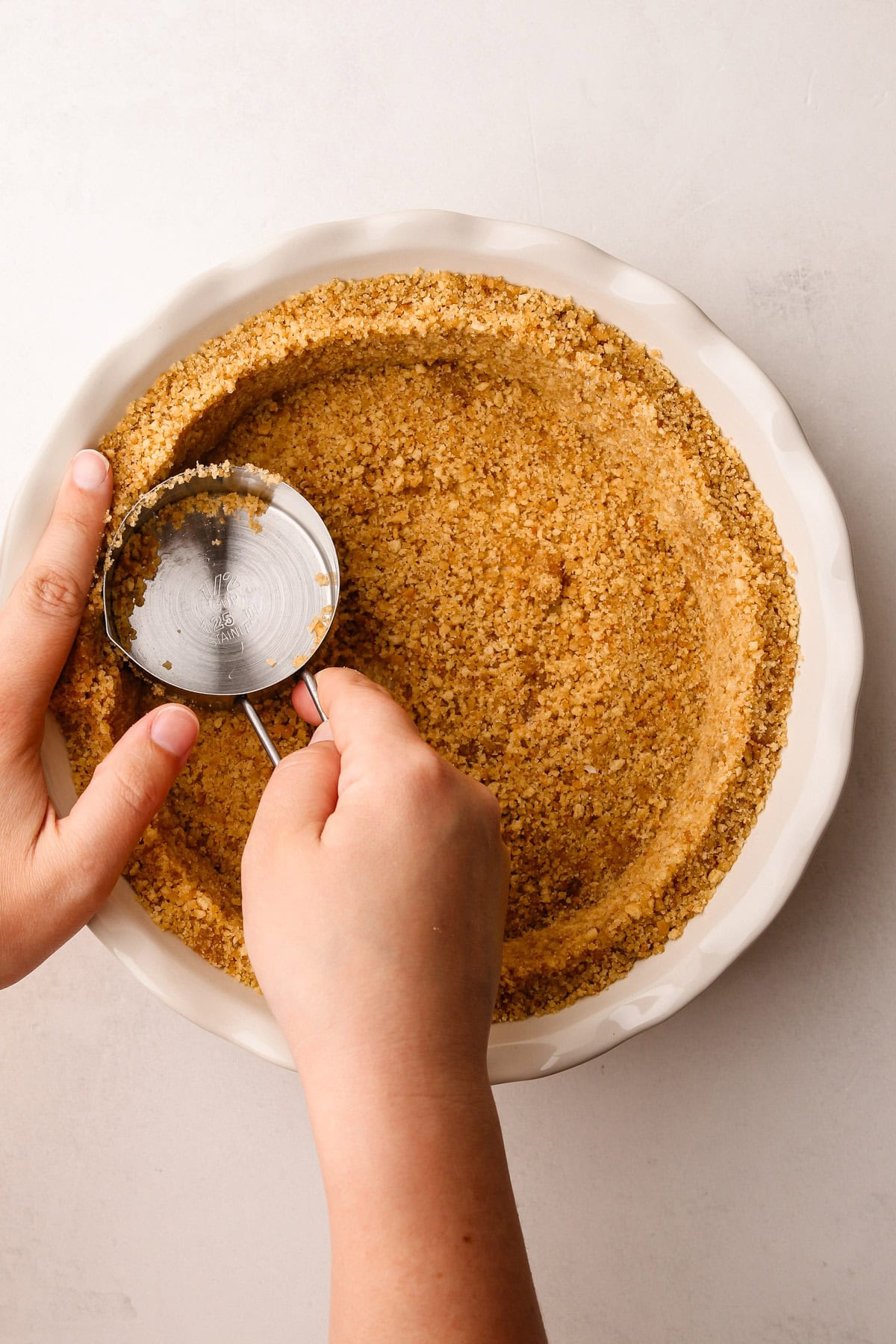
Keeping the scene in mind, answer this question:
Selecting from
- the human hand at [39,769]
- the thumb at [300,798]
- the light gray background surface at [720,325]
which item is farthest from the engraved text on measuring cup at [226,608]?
the light gray background surface at [720,325]

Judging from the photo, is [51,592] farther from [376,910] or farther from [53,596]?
[376,910]

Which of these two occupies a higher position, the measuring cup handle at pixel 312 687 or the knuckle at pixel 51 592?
the knuckle at pixel 51 592

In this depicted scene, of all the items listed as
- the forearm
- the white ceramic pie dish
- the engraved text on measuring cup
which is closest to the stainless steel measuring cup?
the engraved text on measuring cup

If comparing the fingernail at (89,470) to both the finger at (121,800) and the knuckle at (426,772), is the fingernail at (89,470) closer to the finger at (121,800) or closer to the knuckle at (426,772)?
the finger at (121,800)

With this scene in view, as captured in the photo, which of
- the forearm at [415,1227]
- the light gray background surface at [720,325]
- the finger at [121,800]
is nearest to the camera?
the forearm at [415,1227]

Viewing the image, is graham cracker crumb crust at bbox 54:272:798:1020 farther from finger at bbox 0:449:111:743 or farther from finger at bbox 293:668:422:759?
finger at bbox 293:668:422:759
